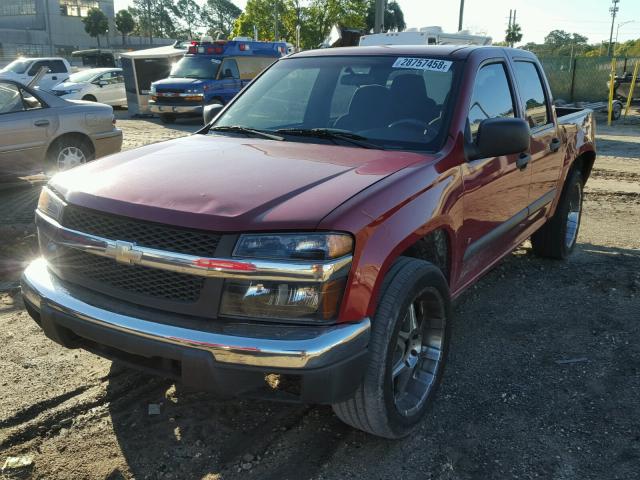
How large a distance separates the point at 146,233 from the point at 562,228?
4056mm

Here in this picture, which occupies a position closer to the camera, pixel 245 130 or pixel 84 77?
pixel 245 130

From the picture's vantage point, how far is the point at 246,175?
2.67 m

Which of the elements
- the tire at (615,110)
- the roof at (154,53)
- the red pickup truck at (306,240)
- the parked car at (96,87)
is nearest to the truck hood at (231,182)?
the red pickup truck at (306,240)

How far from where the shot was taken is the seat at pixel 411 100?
11.0 feet

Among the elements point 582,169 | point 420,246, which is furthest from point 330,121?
point 582,169

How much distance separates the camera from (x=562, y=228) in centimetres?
528

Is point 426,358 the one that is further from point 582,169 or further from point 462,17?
point 462,17

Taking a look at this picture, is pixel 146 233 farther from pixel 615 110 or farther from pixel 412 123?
pixel 615 110

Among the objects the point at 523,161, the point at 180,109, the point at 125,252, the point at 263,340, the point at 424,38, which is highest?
the point at 424,38

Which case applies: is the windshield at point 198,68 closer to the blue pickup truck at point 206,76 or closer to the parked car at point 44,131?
the blue pickup truck at point 206,76

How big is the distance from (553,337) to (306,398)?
7.59 feet

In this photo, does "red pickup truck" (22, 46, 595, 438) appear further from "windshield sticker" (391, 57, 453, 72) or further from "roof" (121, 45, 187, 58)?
"roof" (121, 45, 187, 58)

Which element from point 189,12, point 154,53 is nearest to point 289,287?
point 154,53

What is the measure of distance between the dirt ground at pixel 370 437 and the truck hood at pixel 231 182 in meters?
1.09
